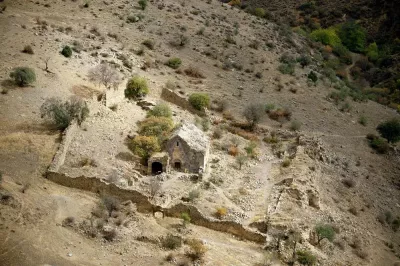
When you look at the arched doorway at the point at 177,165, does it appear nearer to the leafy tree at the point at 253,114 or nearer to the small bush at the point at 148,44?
the leafy tree at the point at 253,114

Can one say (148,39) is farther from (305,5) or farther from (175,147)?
(305,5)

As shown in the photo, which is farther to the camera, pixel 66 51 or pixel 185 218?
pixel 66 51

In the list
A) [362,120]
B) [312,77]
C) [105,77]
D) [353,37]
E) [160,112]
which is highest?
[353,37]

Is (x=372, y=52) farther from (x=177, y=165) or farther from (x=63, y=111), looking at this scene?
(x=63, y=111)

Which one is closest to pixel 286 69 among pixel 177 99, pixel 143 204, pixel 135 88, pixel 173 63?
pixel 173 63

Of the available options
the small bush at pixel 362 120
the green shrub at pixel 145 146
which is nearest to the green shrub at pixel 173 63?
the green shrub at pixel 145 146

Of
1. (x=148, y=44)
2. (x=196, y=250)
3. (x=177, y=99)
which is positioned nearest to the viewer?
(x=196, y=250)

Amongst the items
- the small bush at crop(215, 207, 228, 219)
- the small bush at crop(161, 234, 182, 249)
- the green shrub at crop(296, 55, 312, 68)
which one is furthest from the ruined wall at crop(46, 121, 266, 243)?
the green shrub at crop(296, 55, 312, 68)
